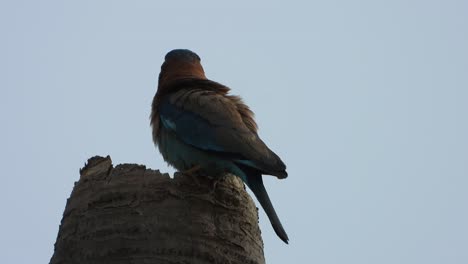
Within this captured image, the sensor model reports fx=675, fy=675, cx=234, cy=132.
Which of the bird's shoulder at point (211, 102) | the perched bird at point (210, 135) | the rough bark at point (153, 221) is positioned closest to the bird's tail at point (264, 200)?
the perched bird at point (210, 135)

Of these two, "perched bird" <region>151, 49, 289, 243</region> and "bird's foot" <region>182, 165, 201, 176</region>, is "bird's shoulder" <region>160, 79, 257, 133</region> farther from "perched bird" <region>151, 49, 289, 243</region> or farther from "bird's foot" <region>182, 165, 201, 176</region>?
"bird's foot" <region>182, 165, 201, 176</region>

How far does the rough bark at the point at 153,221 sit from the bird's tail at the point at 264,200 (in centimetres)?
11

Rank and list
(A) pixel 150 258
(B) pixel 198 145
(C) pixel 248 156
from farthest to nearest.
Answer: (B) pixel 198 145 → (C) pixel 248 156 → (A) pixel 150 258

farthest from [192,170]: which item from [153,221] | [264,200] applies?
[153,221]

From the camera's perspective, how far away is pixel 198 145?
4945 mm

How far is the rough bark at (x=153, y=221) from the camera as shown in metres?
3.63

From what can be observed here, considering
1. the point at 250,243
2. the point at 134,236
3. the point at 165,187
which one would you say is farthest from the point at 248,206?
the point at 134,236

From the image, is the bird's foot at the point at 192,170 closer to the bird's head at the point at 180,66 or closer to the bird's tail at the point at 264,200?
the bird's tail at the point at 264,200

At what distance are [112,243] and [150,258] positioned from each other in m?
0.24

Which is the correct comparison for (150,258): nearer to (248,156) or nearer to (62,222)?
(62,222)

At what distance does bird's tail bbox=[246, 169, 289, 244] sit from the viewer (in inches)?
161

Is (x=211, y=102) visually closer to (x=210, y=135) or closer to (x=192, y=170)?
(x=210, y=135)

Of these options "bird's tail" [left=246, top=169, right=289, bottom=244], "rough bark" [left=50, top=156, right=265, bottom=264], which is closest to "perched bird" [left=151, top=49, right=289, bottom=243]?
"bird's tail" [left=246, top=169, right=289, bottom=244]

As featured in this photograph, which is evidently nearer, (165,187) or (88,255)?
(88,255)
